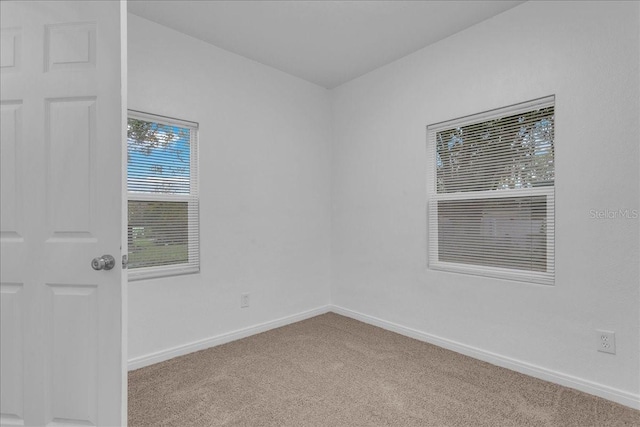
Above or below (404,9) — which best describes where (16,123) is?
below

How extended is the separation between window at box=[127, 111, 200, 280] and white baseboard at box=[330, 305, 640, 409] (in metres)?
1.98

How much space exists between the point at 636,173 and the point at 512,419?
1.58 metres

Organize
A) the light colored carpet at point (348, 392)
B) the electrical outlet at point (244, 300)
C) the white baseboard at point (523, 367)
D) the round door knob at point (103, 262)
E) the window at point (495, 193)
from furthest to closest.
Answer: the electrical outlet at point (244, 300) < the window at point (495, 193) < the white baseboard at point (523, 367) < the light colored carpet at point (348, 392) < the round door knob at point (103, 262)

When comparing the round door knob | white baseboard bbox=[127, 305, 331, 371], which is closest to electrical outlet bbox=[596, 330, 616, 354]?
white baseboard bbox=[127, 305, 331, 371]

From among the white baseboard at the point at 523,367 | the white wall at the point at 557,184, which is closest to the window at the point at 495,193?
the white wall at the point at 557,184

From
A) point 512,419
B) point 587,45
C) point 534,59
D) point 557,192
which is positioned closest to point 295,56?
point 534,59

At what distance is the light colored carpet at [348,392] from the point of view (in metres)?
1.78

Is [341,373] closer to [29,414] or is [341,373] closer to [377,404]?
[377,404]

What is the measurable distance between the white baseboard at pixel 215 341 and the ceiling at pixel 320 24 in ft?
8.41

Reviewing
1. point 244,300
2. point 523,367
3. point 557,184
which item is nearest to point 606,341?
point 523,367

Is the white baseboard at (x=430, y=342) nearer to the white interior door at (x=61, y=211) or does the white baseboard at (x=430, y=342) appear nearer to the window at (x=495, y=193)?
the window at (x=495, y=193)

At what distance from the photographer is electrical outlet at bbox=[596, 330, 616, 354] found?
194cm

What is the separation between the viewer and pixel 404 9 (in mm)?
2359

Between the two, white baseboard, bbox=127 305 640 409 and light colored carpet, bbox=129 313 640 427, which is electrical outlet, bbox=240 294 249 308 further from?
light colored carpet, bbox=129 313 640 427
